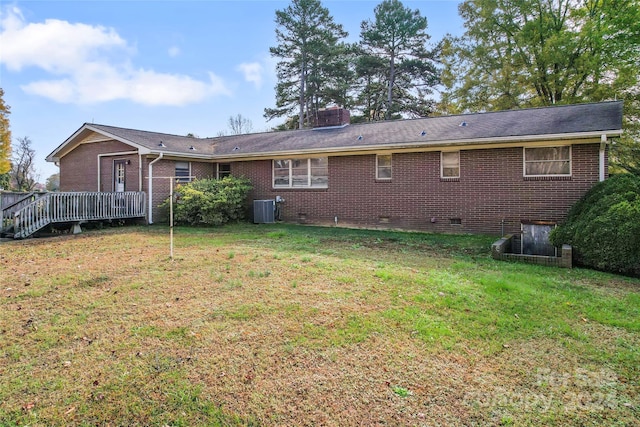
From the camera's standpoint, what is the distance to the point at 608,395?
287 centimetres

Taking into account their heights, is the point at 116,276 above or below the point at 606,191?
below

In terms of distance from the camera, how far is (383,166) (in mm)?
12586

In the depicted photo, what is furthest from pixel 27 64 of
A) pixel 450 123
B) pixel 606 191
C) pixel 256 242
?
pixel 606 191

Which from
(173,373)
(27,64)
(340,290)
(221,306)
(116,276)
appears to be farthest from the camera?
(27,64)

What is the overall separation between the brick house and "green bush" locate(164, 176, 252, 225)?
1.14 m

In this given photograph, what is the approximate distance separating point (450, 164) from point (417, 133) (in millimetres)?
1614

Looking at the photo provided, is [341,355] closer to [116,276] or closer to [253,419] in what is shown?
[253,419]

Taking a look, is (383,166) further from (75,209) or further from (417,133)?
(75,209)

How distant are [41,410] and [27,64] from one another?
19333 mm

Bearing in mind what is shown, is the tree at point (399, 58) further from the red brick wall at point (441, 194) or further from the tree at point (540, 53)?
the red brick wall at point (441, 194)

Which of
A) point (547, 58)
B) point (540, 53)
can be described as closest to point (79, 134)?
point (547, 58)

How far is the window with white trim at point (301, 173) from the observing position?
13.7 meters

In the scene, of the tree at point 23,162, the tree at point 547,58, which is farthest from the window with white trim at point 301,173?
the tree at point 23,162

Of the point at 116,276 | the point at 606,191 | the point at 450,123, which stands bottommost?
the point at 116,276
